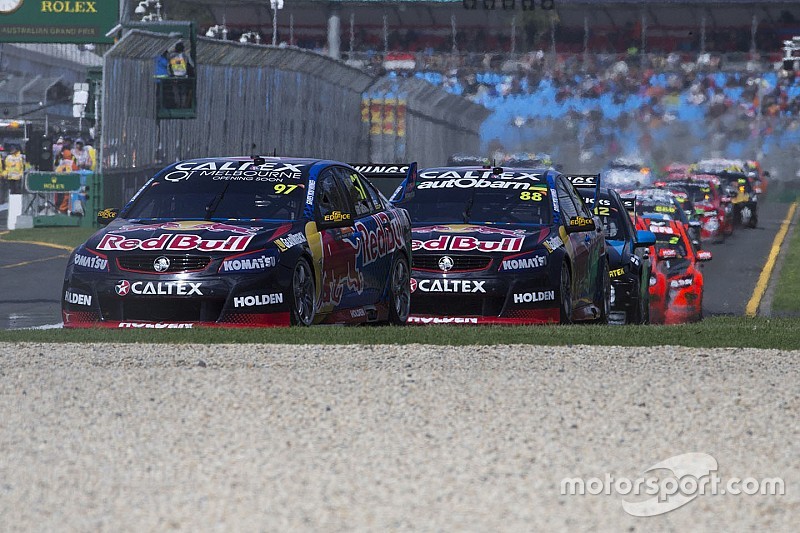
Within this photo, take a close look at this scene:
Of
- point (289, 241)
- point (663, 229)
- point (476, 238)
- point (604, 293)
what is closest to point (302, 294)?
point (289, 241)

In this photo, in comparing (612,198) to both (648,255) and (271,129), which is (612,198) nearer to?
(648,255)

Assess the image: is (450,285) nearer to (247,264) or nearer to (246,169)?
(246,169)

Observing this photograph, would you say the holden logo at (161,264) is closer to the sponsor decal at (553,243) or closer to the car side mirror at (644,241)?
the sponsor decal at (553,243)

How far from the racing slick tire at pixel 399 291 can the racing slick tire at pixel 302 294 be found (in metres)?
1.14

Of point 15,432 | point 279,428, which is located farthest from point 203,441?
point 15,432

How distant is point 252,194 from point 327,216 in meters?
0.72

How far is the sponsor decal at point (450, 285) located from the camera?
40.7ft

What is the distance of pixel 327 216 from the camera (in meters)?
11.4

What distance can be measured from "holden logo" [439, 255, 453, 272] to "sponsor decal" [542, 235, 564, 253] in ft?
2.50

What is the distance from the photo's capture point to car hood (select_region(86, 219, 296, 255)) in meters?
10.9

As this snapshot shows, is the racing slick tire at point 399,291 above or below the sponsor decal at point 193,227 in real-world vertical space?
below

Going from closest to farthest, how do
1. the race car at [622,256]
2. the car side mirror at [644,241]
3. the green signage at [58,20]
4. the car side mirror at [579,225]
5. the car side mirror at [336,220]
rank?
1. the car side mirror at [336,220]
2. the car side mirror at [579,225]
3. the race car at [622,256]
4. the car side mirror at [644,241]
5. the green signage at [58,20]

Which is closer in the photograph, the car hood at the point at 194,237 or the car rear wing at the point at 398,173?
the car hood at the point at 194,237

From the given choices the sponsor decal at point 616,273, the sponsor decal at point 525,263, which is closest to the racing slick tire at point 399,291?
the sponsor decal at point 525,263
